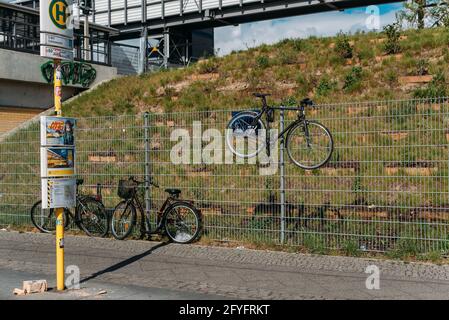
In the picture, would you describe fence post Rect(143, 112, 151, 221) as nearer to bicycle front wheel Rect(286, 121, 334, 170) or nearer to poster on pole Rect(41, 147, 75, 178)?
bicycle front wheel Rect(286, 121, 334, 170)

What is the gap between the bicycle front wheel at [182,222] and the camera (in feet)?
33.1

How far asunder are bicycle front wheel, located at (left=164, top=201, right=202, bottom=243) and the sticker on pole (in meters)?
3.32

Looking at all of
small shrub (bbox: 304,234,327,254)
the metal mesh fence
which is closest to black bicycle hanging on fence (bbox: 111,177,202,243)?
the metal mesh fence

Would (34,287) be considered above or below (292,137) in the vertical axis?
below

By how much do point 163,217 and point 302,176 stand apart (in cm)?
275

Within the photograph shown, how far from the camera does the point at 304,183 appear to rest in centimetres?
962

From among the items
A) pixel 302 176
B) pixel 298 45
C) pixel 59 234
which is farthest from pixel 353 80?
pixel 59 234

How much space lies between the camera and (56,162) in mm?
6938

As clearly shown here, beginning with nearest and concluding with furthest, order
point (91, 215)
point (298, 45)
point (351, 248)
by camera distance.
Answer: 1. point (351, 248)
2. point (91, 215)
3. point (298, 45)

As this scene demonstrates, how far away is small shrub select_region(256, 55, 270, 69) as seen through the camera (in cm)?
1772

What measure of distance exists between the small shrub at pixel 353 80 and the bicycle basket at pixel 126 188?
280 inches

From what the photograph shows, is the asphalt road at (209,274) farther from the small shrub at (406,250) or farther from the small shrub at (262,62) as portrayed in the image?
the small shrub at (262,62)

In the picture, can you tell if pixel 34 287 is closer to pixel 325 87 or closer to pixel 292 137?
pixel 292 137

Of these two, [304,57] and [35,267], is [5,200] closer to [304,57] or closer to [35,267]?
[35,267]
